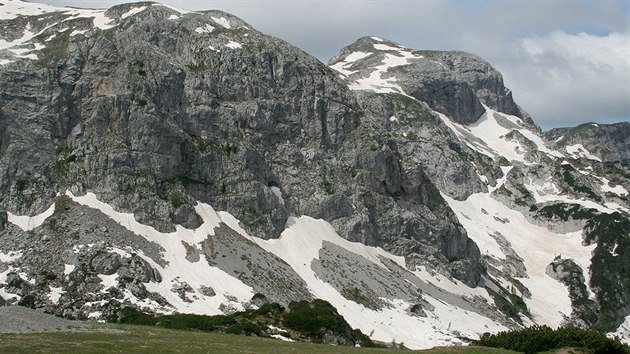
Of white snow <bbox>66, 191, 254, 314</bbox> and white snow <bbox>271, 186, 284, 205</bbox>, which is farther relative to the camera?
white snow <bbox>271, 186, 284, 205</bbox>

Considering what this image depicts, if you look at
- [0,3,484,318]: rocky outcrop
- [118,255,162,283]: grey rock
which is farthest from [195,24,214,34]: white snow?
[118,255,162,283]: grey rock

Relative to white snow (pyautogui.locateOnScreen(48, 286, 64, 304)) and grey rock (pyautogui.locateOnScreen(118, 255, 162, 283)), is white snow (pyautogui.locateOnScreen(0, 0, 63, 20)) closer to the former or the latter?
grey rock (pyautogui.locateOnScreen(118, 255, 162, 283))

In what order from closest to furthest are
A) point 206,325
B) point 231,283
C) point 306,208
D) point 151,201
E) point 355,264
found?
point 206,325
point 231,283
point 151,201
point 355,264
point 306,208

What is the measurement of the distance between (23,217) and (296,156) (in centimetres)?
6056

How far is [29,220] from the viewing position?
114562 millimetres

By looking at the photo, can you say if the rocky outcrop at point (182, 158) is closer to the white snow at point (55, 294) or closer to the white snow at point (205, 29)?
the white snow at point (55, 294)

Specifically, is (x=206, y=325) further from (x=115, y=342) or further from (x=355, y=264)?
(x=355, y=264)

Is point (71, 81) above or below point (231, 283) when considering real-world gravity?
above

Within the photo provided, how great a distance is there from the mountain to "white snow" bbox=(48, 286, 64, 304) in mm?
280

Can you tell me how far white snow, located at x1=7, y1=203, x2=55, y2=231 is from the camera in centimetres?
11288

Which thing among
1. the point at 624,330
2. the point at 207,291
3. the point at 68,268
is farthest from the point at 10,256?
the point at 624,330

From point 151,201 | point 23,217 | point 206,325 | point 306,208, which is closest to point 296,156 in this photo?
point 306,208

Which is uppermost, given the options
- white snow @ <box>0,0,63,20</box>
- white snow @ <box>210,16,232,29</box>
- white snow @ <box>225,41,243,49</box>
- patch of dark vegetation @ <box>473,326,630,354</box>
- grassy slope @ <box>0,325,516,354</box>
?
white snow @ <box>210,16,232,29</box>

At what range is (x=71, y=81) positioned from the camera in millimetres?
135375
